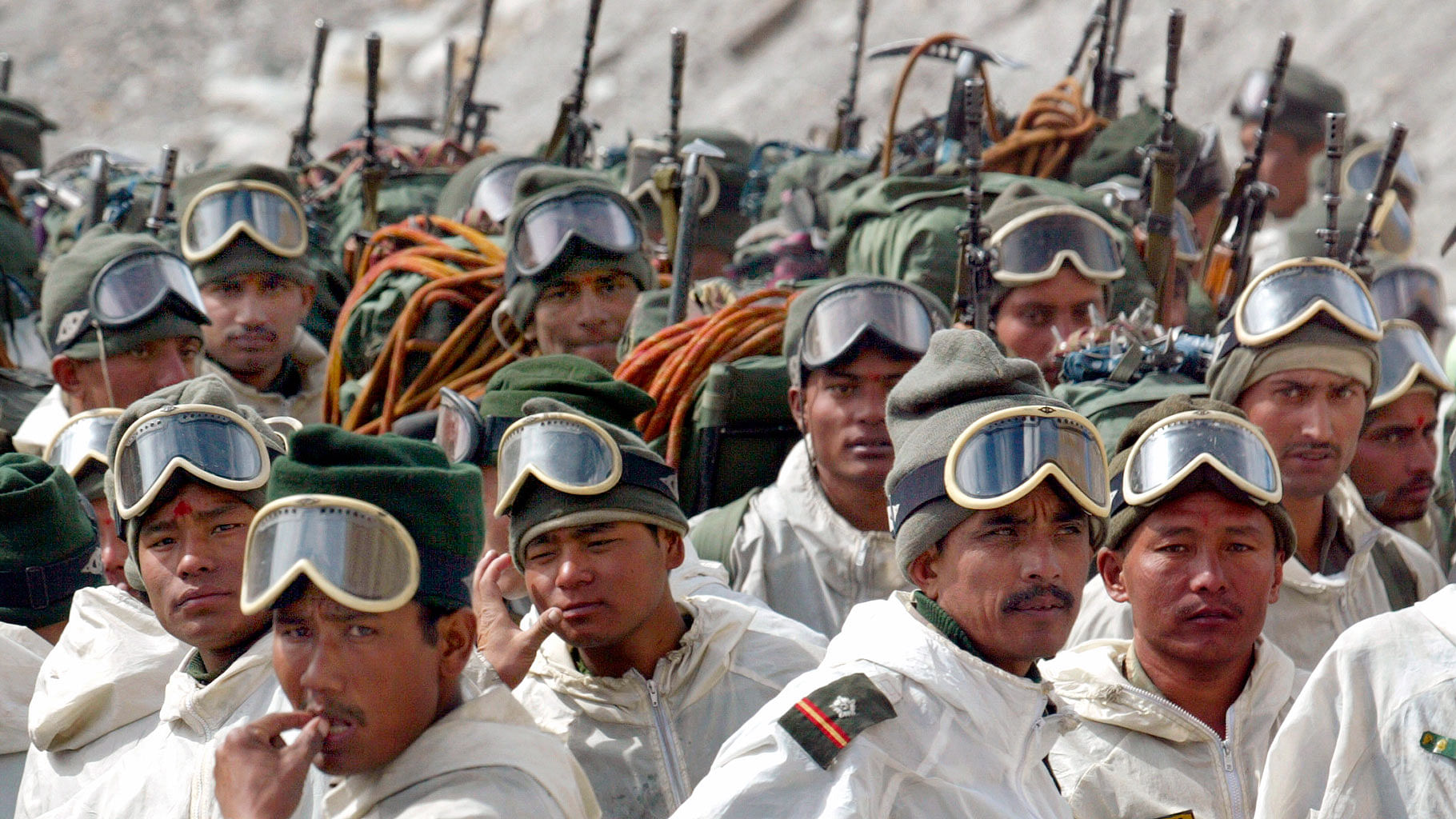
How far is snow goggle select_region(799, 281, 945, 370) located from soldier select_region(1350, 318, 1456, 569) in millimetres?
1522

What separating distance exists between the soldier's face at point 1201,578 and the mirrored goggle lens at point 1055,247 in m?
2.09

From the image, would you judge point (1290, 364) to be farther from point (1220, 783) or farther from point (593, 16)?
point (593, 16)

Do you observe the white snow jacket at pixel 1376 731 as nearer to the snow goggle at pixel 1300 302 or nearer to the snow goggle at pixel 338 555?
the snow goggle at pixel 338 555

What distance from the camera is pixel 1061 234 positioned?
6484mm

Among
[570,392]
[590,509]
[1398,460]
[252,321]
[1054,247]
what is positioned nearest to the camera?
[590,509]

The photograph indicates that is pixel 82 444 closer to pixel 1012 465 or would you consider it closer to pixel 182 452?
pixel 182 452

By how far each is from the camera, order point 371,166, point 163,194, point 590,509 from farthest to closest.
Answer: point 371,166
point 163,194
point 590,509

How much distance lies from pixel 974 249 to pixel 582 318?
4.31ft

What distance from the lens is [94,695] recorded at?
4.33 meters

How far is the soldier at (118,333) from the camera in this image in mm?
6391

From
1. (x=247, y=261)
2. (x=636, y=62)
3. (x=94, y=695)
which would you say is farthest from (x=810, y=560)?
(x=636, y=62)

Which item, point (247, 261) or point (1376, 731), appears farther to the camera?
point (247, 261)

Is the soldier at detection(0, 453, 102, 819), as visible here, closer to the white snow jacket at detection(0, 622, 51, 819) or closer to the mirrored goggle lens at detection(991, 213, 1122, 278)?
the white snow jacket at detection(0, 622, 51, 819)

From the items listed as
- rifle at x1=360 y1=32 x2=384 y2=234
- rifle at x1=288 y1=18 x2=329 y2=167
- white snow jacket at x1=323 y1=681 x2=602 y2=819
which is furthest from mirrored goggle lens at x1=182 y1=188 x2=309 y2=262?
white snow jacket at x1=323 y1=681 x2=602 y2=819
